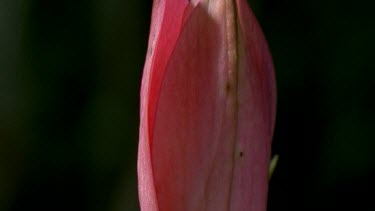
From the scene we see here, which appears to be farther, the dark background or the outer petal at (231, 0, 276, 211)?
the dark background

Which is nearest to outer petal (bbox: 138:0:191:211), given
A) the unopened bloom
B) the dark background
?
the unopened bloom

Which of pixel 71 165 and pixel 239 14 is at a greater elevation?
pixel 239 14

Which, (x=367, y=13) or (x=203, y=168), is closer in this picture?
(x=203, y=168)

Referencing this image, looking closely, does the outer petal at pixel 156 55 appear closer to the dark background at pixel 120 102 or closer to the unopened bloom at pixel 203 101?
the unopened bloom at pixel 203 101

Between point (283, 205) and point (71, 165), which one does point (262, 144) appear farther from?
point (283, 205)

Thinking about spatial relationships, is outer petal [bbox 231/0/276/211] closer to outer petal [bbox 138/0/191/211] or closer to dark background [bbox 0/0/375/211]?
outer petal [bbox 138/0/191/211]

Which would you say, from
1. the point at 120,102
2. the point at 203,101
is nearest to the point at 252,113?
the point at 203,101

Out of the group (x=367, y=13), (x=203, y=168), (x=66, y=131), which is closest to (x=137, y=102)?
(x=66, y=131)
